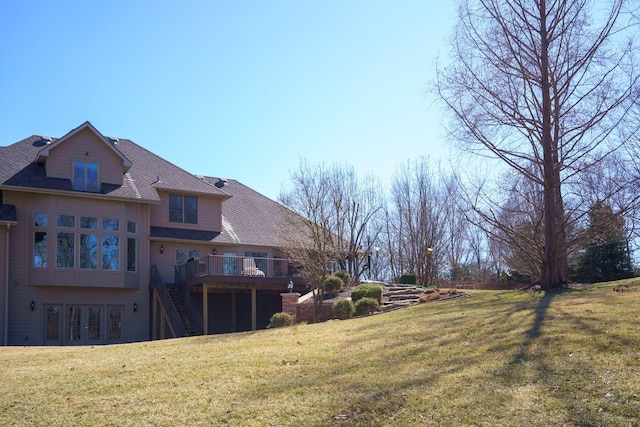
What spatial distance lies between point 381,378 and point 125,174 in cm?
2114

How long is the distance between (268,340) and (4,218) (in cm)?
1395

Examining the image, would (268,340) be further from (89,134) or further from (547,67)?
(89,134)

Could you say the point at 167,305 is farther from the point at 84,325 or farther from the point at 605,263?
the point at 605,263

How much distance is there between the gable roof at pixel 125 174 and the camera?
25.0 metres

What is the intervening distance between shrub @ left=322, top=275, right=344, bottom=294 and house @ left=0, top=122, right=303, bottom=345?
266cm

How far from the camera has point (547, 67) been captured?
54.3ft

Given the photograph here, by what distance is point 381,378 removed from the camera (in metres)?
9.52

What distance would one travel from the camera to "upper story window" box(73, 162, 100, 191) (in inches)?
1026

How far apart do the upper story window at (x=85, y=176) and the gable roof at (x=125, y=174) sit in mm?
367

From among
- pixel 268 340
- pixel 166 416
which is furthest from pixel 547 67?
pixel 166 416

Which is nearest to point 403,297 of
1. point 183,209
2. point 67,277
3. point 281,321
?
point 281,321

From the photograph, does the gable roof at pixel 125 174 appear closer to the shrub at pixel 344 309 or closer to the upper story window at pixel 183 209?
the upper story window at pixel 183 209

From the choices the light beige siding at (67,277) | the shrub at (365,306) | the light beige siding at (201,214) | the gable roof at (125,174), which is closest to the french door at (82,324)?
the light beige siding at (67,277)

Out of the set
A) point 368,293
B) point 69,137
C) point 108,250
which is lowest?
point 368,293
